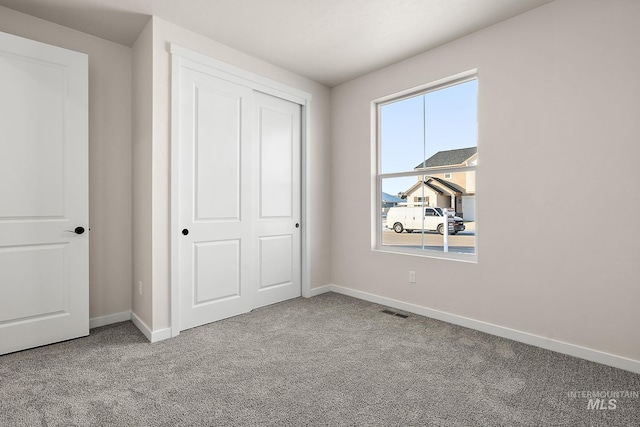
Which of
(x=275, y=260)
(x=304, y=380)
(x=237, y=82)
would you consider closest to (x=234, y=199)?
(x=275, y=260)

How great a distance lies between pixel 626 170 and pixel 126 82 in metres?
4.23

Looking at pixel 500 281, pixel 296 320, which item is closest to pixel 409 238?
pixel 500 281

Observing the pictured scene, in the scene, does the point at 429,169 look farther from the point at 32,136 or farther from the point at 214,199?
the point at 32,136

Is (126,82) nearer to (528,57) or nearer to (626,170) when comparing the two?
(528,57)

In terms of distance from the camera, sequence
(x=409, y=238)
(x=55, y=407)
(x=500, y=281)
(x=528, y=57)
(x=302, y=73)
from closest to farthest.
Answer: (x=55, y=407) < (x=528, y=57) < (x=500, y=281) < (x=409, y=238) < (x=302, y=73)

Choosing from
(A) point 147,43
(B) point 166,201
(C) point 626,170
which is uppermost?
(A) point 147,43

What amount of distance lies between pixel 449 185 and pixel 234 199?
7.12ft

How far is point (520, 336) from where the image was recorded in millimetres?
2625

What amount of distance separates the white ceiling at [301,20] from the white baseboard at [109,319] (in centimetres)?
263

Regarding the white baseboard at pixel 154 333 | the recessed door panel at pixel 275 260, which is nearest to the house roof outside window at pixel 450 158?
the recessed door panel at pixel 275 260

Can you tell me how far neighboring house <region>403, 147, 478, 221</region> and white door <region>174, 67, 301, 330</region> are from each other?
147 cm

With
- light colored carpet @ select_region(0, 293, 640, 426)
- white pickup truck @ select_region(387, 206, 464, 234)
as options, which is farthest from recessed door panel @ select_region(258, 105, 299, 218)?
light colored carpet @ select_region(0, 293, 640, 426)

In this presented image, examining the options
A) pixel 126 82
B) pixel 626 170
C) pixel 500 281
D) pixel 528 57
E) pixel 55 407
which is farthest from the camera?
pixel 126 82

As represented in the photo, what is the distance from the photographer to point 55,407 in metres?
1.76
